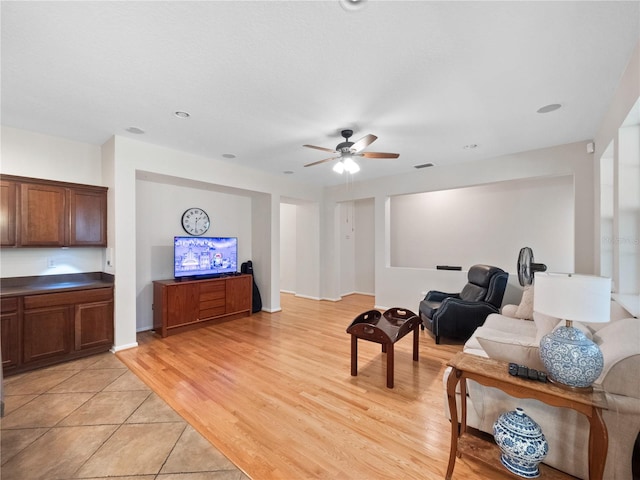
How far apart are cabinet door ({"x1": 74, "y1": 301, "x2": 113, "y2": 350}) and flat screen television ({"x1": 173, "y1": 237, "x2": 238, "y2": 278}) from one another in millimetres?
1001

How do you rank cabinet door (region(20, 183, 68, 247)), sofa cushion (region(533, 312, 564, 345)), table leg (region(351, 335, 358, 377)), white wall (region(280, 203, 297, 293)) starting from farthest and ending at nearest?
1. white wall (region(280, 203, 297, 293))
2. cabinet door (region(20, 183, 68, 247))
3. table leg (region(351, 335, 358, 377))
4. sofa cushion (region(533, 312, 564, 345))

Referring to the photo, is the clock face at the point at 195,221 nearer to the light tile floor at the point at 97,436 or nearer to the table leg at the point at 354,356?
the light tile floor at the point at 97,436

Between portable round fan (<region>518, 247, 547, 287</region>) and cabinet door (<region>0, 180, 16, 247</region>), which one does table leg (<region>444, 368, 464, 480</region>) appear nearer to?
portable round fan (<region>518, 247, 547, 287</region>)

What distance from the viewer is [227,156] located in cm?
428

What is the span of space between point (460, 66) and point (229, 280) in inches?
169

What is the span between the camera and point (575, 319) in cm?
140

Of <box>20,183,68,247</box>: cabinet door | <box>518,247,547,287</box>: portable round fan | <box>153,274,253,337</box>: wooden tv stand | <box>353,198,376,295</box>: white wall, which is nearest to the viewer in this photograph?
<box>20,183,68,247</box>: cabinet door

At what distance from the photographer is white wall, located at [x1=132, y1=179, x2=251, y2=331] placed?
14.1ft

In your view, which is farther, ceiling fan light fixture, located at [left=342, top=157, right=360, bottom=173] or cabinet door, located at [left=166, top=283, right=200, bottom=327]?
cabinet door, located at [left=166, top=283, right=200, bottom=327]

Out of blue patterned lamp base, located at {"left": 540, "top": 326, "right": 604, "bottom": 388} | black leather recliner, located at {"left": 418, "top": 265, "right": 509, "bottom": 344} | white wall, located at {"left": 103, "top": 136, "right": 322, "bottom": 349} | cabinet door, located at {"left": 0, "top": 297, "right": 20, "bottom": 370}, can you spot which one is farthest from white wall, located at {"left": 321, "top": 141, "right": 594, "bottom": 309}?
cabinet door, located at {"left": 0, "top": 297, "right": 20, "bottom": 370}

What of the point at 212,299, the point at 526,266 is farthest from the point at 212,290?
the point at 526,266

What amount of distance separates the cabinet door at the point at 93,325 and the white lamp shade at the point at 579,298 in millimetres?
4352

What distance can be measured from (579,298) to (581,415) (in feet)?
2.18

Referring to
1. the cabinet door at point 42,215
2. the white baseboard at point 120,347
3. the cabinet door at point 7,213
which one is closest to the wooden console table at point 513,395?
the white baseboard at point 120,347
